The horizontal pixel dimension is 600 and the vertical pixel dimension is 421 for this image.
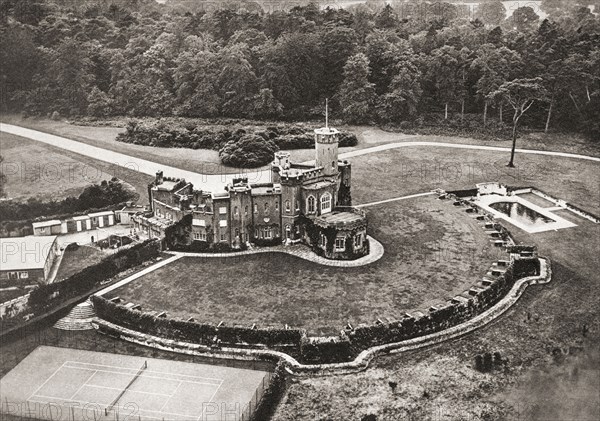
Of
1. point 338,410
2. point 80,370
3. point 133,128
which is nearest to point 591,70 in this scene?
point 133,128

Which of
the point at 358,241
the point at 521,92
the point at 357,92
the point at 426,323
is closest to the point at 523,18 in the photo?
the point at 521,92

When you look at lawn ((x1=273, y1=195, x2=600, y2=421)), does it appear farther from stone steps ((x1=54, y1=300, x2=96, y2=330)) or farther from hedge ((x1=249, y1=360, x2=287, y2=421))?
stone steps ((x1=54, y1=300, x2=96, y2=330))

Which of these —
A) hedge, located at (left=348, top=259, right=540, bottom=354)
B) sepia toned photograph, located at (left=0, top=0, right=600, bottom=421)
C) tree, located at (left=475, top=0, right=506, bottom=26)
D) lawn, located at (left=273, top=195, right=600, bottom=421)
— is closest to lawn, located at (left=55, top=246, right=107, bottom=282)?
sepia toned photograph, located at (left=0, top=0, right=600, bottom=421)

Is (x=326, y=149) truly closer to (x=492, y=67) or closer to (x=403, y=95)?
(x=403, y=95)

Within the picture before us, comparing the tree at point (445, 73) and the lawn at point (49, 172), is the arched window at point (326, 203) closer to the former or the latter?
the lawn at point (49, 172)

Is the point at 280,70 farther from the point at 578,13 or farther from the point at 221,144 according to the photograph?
the point at 578,13

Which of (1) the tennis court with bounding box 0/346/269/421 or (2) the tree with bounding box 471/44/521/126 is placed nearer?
(1) the tennis court with bounding box 0/346/269/421
